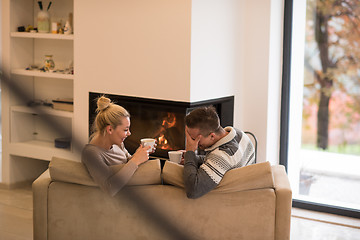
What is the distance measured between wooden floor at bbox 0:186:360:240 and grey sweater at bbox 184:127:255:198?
4.04 ft

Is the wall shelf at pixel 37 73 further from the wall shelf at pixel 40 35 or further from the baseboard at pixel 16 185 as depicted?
the baseboard at pixel 16 185

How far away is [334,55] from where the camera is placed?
4219mm

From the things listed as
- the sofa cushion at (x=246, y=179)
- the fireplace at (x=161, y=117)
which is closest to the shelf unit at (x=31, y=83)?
the fireplace at (x=161, y=117)

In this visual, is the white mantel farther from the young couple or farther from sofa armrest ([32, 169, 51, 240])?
sofa armrest ([32, 169, 51, 240])

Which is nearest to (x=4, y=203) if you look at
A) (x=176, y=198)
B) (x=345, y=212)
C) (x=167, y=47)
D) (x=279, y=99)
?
(x=167, y=47)

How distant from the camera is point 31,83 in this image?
192 inches

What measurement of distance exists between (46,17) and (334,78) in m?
2.71

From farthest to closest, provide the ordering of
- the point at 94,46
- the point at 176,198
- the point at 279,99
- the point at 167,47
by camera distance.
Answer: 1. the point at 279,99
2. the point at 94,46
3. the point at 167,47
4. the point at 176,198

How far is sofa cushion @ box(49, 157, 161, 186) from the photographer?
8.40ft

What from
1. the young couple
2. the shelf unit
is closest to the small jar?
the shelf unit

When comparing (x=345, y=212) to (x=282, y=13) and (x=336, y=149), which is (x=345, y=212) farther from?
(x=282, y=13)

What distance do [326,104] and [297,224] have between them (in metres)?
1.16

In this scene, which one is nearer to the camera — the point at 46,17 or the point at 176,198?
the point at 176,198

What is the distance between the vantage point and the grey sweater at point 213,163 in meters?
2.47
